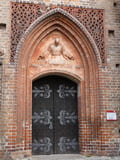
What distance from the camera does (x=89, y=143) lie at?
26.7 ft

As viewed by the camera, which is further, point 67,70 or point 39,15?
point 67,70

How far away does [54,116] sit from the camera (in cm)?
866

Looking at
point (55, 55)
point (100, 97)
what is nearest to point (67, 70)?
point (55, 55)

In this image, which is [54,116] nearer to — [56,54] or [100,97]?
[100,97]

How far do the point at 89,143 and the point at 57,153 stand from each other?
3.76 ft

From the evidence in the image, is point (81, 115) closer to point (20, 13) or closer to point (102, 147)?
point (102, 147)

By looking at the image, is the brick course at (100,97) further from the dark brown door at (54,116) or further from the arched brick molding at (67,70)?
the dark brown door at (54,116)

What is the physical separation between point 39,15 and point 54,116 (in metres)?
3.35

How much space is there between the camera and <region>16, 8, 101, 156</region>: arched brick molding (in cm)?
786

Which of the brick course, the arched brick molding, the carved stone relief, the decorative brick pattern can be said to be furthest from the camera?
the carved stone relief

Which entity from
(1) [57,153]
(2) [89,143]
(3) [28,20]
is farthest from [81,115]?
(3) [28,20]

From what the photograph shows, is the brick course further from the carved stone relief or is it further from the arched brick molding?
the carved stone relief

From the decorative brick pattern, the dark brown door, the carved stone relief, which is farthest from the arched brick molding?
the dark brown door

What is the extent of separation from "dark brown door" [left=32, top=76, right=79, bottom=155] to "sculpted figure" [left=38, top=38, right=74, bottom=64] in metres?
0.69
